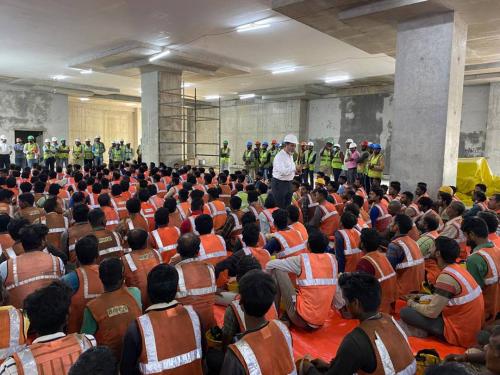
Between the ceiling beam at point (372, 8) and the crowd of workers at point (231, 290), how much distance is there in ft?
10.7

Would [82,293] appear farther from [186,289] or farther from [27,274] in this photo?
[186,289]

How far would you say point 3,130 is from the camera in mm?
17469

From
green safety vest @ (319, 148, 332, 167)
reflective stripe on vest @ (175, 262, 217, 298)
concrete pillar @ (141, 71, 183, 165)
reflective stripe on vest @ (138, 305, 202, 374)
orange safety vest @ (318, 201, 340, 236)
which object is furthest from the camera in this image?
green safety vest @ (319, 148, 332, 167)

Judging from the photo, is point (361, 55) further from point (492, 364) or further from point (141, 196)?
point (492, 364)

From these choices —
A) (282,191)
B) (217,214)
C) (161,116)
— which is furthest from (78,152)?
(217,214)

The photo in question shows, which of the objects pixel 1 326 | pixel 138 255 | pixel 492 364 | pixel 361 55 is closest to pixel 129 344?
pixel 1 326

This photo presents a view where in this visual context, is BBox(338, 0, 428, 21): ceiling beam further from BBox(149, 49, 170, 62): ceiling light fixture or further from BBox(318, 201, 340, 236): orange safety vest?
BBox(149, 49, 170, 62): ceiling light fixture

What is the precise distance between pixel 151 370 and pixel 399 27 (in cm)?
778

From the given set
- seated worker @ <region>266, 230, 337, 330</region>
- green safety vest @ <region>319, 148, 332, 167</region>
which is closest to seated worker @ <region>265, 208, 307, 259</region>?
seated worker @ <region>266, 230, 337, 330</region>

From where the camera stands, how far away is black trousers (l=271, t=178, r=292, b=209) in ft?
23.1

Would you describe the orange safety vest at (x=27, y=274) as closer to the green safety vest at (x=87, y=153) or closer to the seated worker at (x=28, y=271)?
the seated worker at (x=28, y=271)

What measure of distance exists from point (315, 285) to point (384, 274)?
0.69 metres

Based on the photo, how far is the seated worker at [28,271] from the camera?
2988mm

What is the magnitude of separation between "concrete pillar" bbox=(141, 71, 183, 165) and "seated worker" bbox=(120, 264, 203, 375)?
11.6m
